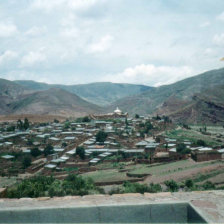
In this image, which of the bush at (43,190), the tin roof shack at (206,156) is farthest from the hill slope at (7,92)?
the bush at (43,190)

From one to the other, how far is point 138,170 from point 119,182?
13.1 feet

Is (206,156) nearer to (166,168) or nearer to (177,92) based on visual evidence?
(166,168)

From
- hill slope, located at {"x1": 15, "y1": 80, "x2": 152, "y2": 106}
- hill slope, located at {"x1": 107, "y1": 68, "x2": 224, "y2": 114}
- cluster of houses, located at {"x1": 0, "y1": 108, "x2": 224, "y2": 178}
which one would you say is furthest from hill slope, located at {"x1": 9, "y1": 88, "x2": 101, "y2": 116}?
hill slope, located at {"x1": 15, "y1": 80, "x2": 152, "y2": 106}

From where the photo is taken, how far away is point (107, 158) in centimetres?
2533

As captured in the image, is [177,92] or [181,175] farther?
[177,92]

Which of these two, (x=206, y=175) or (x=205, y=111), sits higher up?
(x=205, y=111)

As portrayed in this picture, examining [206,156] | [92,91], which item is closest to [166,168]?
[206,156]

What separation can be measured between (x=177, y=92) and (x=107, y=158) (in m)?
72.1

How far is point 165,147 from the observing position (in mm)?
28469

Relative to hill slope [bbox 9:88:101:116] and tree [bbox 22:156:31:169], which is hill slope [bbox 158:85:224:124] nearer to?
hill slope [bbox 9:88:101:116]

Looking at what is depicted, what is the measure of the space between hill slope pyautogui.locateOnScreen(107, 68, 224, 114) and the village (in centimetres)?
5194

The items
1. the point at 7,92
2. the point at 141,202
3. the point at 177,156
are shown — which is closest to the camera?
the point at 141,202

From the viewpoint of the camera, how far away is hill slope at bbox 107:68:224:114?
88.9 m

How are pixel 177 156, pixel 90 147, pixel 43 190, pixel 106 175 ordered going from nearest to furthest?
pixel 43 190, pixel 106 175, pixel 177 156, pixel 90 147
